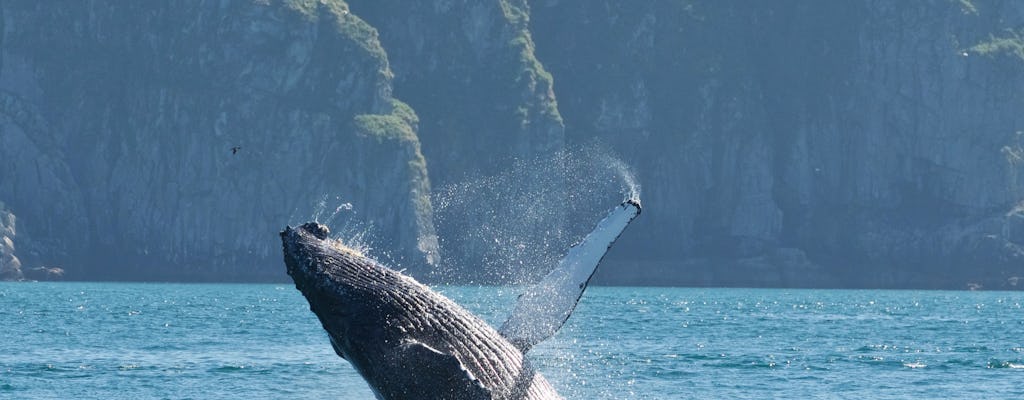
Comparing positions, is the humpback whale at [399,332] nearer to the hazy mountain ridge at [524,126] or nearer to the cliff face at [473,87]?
the hazy mountain ridge at [524,126]

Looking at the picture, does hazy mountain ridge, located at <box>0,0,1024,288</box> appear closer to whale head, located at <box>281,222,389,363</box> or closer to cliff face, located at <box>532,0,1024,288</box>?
cliff face, located at <box>532,0,1024,288</box>

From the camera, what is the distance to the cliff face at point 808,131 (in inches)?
6845

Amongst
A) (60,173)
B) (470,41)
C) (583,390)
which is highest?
(470,41)

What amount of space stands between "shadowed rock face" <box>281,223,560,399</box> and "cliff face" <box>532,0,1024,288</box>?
154836 mm

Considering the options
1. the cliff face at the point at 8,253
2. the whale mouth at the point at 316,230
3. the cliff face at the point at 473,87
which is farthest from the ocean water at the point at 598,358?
the cliff face at the point at 473,87

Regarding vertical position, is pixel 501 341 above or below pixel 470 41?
below

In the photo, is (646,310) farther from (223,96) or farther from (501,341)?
(223,96)

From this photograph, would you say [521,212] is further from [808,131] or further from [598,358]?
[598,358]

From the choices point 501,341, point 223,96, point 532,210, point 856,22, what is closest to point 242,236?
Result: point 223,96

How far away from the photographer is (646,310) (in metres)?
84.7

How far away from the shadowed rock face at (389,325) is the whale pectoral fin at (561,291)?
2.14 feet

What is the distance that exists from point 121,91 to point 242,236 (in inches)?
841

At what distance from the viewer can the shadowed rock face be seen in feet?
42.1

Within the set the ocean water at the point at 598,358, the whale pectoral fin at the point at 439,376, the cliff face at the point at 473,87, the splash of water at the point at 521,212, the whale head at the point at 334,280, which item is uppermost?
the cliff face at the point at 473,87
